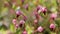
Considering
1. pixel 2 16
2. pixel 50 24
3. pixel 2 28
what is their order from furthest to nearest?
pixel 2 16, pixel 2 28, pixel 50 24

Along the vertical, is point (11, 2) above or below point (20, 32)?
above

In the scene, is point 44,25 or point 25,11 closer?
point 44,25

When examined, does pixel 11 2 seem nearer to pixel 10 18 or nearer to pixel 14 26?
pixel 10 18

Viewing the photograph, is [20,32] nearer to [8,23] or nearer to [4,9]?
[8,23]

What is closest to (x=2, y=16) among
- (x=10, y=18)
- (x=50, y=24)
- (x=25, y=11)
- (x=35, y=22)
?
(x=10, y=18)

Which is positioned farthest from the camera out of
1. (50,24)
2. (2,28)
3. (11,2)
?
(11,2)

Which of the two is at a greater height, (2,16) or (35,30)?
(2,16)

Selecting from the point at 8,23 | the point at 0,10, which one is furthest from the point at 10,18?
the point at 0,10

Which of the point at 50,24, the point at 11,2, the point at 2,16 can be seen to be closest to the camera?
the point at 50,24

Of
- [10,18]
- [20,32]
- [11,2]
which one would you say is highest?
[11,2]
